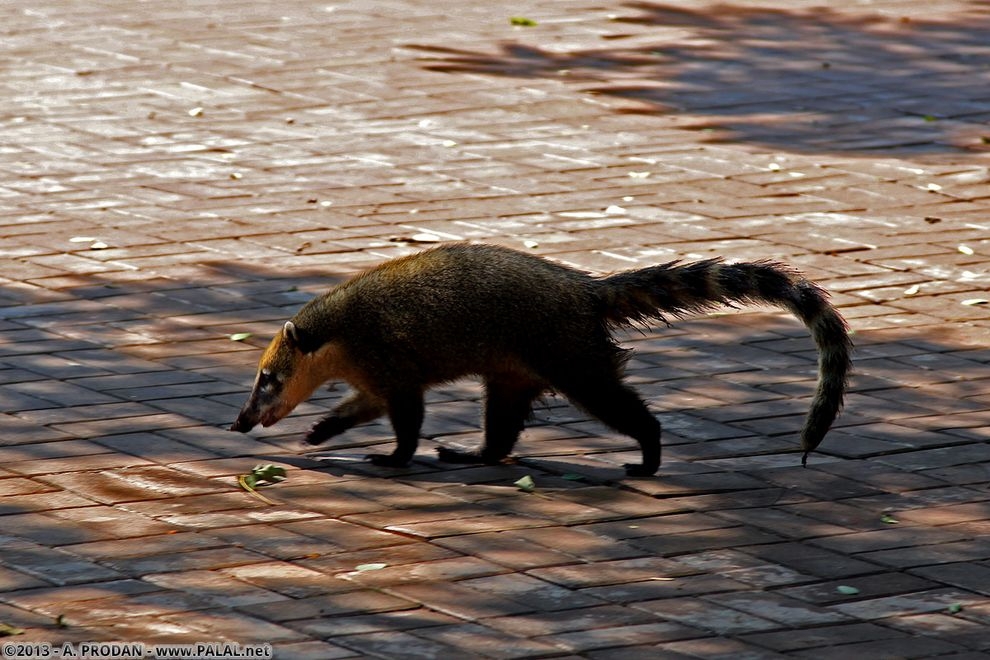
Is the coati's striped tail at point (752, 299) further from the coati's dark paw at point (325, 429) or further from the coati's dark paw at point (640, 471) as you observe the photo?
the coati's dark paw at point (325, 429)

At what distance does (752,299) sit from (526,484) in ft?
3.48

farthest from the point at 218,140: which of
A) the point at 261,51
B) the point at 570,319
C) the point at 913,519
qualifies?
the point at 913,519

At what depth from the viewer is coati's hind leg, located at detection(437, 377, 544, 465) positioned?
21.6 ft

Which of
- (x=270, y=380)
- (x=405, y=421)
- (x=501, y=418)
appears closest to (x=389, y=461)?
(x=405, y=421)

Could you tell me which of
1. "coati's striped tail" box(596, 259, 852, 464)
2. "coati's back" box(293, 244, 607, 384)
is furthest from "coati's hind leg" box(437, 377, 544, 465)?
"coati's striped tail" box(596, 259, 852, 464)

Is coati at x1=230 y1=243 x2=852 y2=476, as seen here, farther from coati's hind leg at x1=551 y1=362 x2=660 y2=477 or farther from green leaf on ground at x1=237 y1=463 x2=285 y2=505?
green leaf on ground at x1=237 y1=463 x2=285 y2=505

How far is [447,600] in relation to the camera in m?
5.20

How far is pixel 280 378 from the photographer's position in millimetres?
6680

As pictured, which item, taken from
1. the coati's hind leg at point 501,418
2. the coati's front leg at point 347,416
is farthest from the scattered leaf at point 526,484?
the coati's front leg at point 347,416

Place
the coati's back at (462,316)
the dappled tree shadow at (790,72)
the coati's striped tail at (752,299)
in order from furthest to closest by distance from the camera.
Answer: the dappled tree shadow at (790,72)
the coati's back at (462,316)
the coati's striped tail at (752,299)

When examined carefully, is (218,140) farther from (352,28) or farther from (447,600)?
(447,600)

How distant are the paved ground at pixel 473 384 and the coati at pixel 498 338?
0.70ft

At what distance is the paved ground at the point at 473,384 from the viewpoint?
17.2 feet

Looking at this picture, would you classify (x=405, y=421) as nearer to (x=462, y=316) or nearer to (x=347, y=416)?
(x=347, y=416)
